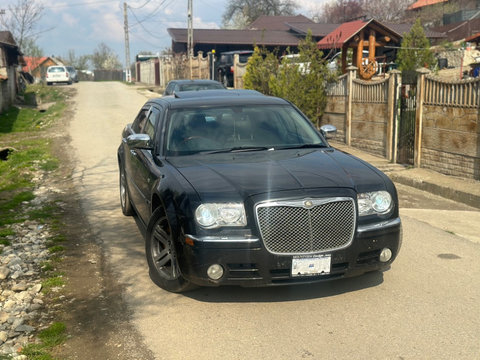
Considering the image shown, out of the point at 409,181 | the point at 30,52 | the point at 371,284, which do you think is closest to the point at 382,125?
the point at 409,181

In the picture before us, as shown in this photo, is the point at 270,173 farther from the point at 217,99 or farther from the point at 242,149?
the point at 217,99

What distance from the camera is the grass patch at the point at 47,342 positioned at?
13.2 feet

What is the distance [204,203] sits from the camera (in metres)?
4.52

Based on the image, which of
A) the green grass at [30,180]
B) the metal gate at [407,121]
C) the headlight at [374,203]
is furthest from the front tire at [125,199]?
the metal gate at [407,121]

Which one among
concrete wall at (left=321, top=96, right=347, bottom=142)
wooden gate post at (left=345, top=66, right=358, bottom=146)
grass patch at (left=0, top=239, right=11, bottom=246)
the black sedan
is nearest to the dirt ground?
the black sedan

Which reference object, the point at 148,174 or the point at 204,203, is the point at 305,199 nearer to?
the point at 204,203

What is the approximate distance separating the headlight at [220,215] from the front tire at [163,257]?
447 millimetres

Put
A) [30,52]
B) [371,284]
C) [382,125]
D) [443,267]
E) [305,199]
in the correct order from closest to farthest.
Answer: [305,199] < [371,284] < [443,267] < [382,125] < [30,52]

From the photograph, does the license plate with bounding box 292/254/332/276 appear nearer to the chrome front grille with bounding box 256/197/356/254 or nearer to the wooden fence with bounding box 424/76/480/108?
the chrome front grille with bounding box 256/197/356/254

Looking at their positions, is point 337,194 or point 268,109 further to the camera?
point 268,109

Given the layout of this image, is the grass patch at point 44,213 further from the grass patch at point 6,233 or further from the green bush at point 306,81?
the green bush at point 306,81

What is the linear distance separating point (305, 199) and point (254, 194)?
1.28 ft

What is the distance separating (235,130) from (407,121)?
6914 millimetres

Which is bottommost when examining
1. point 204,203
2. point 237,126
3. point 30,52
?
point 204,203
